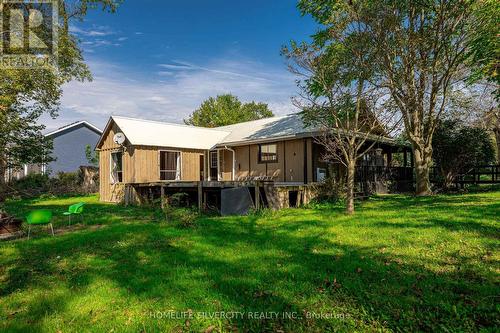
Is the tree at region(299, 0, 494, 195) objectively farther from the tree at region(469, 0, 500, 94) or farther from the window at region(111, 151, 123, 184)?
the window at region(111, 151, 123, 184)

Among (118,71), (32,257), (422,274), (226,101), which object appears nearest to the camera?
(422,274)

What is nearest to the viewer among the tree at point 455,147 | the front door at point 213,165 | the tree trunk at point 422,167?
the tree trunk at point 422,167

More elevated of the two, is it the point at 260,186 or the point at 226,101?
the point at 226,101

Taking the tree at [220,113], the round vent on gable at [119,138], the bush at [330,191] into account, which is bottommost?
the bush at [330,191]

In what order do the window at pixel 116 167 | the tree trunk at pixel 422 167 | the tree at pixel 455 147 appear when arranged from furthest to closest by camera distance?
the window at pixel 116 167
the tree at pixel 455 147
the tree trunk at pixel 422 167

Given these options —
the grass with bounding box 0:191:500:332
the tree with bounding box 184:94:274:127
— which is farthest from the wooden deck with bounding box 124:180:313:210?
the tree with bounding box 184:94:274:127

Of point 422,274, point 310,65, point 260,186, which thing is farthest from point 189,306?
point 310,65

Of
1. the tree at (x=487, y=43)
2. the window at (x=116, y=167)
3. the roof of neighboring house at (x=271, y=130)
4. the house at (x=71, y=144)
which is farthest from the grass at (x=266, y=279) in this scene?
the house at (x=71, y=144)

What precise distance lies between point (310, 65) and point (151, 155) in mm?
11182

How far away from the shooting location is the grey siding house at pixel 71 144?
30.8m

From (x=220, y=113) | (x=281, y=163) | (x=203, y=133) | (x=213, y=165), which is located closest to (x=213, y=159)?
(x=213, y=165)

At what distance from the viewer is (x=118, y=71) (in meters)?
20.6

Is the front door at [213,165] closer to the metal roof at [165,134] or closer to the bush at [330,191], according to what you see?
the metal roof at [165,134]

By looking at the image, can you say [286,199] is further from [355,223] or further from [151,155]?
[151,155]
